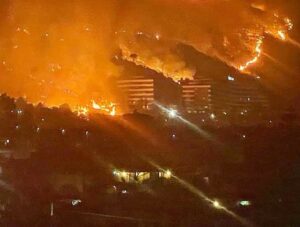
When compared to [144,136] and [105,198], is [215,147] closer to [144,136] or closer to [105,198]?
[144,136]

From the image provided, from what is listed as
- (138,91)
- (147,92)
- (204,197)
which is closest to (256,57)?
(147,92)

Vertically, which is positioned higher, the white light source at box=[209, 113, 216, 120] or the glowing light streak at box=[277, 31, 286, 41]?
the glowing light streak at box=[277, 31, 286, 41]

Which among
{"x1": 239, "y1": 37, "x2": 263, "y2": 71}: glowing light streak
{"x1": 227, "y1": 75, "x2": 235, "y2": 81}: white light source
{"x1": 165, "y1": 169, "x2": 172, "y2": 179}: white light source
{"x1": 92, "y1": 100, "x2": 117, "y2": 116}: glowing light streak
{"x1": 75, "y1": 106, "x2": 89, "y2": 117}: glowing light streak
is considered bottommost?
{"x1": 165, "y1": 169, "x2": 172, "y2": 179}: white light source

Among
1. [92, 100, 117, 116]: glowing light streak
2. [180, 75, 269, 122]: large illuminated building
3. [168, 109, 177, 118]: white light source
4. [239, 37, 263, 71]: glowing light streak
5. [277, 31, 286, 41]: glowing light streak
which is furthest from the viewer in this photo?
[92, 100, 117, 116]: glowing light streak

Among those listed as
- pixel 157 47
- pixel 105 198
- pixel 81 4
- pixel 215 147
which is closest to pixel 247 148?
pixel 215 147

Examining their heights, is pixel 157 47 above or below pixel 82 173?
above

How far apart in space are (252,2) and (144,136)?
3.95m

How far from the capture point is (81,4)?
15.1 meters

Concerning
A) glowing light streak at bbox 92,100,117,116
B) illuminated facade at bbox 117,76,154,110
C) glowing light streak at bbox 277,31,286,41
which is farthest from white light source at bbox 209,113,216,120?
glowing light streak at bbox 92,100,117,116

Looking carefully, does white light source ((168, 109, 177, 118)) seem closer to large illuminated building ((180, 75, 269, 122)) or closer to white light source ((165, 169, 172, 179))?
large illuminated building ((180, 75, 269, 122))

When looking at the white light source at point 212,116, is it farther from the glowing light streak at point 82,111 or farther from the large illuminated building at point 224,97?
the glowing light streak at point 82,111

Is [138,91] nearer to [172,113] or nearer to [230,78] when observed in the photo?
[230,78]

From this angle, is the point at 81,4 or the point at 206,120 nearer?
the point at 206,120

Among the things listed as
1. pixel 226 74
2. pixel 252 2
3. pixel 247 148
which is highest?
pixel 252 2
